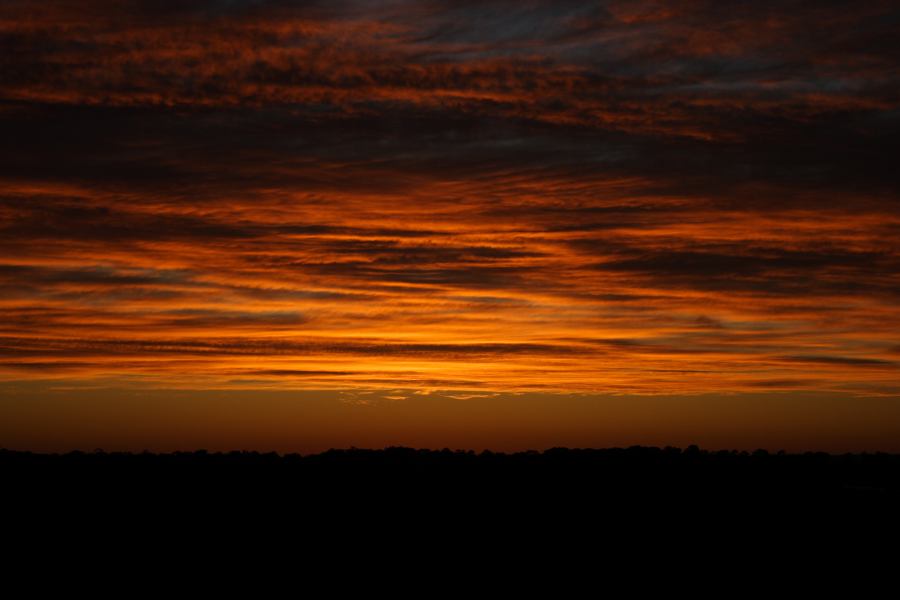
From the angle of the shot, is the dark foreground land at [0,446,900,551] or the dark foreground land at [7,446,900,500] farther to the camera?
the dark foreground land at [7,446,900,500]

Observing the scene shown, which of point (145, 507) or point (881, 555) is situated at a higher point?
point (145, 507)

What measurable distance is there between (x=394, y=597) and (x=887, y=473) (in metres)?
49.9

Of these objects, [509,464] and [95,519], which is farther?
[509,464]

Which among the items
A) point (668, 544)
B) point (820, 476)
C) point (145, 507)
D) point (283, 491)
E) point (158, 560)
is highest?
point (820, 476)

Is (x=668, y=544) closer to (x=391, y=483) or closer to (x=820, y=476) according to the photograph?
(x=391, y=483)

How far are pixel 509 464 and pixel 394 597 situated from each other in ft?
126

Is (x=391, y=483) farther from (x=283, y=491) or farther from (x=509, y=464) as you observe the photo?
(x=509, y=464)

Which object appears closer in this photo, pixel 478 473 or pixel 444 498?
pixel 444 498

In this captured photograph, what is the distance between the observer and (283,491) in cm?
4806

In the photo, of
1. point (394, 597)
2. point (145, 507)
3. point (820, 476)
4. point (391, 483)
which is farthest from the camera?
point (820, 476)

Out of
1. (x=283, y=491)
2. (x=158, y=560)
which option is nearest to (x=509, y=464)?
(x=283, y=491)

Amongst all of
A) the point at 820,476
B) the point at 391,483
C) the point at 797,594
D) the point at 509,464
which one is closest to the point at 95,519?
the point at 391,483

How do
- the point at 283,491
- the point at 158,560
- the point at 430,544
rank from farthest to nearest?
the point at 283,491
the point at 430,544
the point at 158,560

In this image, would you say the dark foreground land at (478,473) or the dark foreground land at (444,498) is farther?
the dark foreground land at (478,473)
